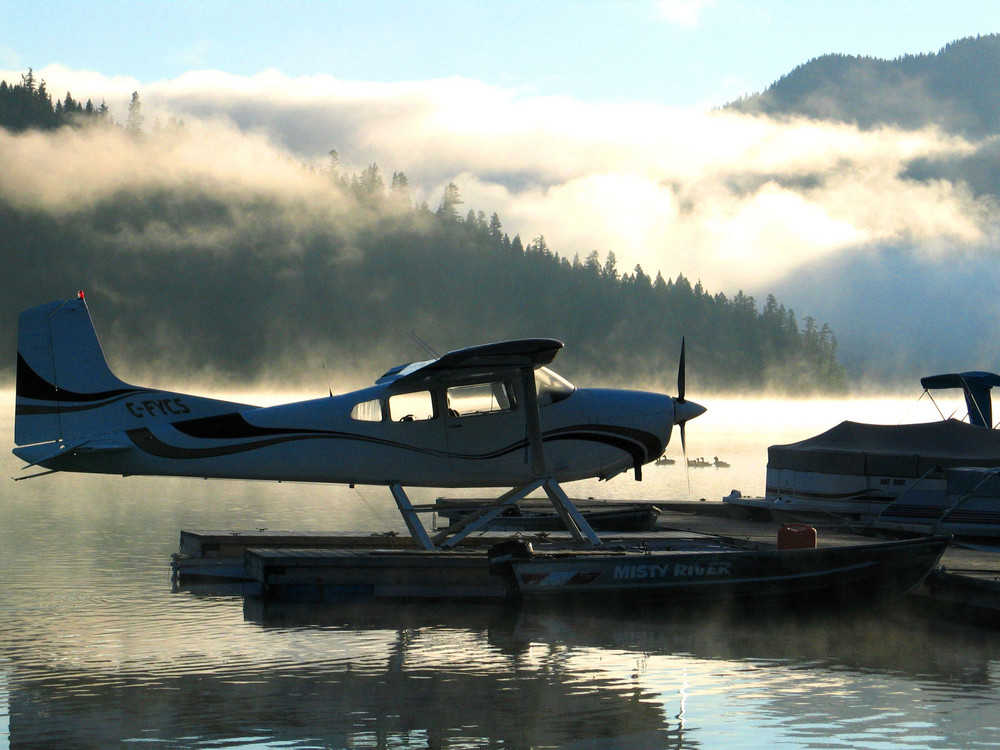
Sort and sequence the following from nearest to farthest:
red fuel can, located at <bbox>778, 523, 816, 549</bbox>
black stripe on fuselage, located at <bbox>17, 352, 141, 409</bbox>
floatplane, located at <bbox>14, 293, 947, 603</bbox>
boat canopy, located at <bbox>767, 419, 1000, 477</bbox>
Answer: floatplane, located at <bbox>14, 293, 947, 603</bbox>
black stripe on fuselage, located at <bbox>17, 352, 141, 409</bbox>
red fuel can, located at <bbox>778, 523, 816, 549</bbox>
boat canopy, located at <bbox>767, 419, 1000, 477</bbox>

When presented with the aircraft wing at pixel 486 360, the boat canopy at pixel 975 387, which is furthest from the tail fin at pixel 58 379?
the boat canopy at pixel 975 387

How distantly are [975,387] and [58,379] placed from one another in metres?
26.6

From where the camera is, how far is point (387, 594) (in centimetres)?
1783

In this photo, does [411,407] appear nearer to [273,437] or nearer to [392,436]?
[392,436]

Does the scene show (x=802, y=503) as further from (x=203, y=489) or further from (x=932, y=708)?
(x=203, y=489)

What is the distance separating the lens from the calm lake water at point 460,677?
36.4ft

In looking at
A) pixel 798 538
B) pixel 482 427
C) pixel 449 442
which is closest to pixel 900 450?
pixel 798 538

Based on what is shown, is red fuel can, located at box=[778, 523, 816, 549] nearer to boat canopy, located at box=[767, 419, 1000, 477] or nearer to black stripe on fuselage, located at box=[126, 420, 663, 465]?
black stripe on fuselage, located at box=[126, 420, 663, 465]

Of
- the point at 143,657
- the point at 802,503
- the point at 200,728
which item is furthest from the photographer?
the point at 802,503

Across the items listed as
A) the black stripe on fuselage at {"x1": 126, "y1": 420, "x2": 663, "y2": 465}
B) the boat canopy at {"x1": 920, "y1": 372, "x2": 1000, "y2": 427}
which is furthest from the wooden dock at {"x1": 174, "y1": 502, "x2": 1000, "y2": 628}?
the boat canopy at {"x1": 920, "y1": 372, "x2": 1000, "y2": 427}

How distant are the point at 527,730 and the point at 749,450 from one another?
130470mm

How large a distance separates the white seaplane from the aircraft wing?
44 mm

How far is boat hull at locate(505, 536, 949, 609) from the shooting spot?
16781 mm

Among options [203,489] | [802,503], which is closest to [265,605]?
[802,503]
